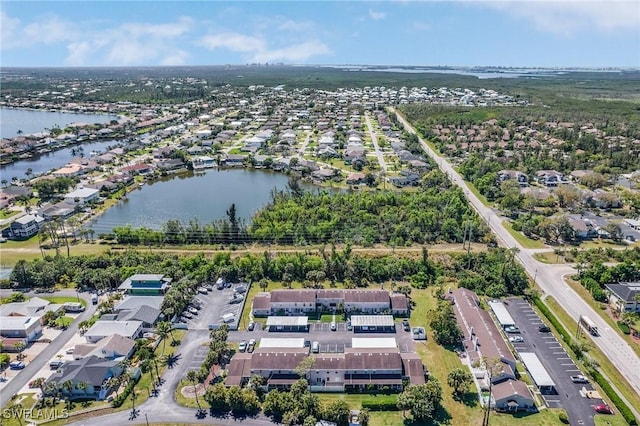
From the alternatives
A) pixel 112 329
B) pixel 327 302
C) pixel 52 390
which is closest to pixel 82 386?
pixel 52 390

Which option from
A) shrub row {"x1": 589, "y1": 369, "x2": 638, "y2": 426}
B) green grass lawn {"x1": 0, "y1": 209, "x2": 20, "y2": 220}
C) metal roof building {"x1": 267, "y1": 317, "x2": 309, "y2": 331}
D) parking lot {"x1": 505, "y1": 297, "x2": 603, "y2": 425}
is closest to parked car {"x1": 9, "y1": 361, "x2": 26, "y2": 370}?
metal roof building {"x1": 267, "y1": 317, "x2": 309, "y2": 331}

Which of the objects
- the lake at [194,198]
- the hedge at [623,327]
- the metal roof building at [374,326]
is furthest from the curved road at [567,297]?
the lake at [194,198]

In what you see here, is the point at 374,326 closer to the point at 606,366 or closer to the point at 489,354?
the point at 489,354

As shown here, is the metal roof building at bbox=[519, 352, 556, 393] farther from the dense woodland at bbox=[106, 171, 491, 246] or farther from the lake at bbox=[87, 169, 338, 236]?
the lake at bbox=[87, 169, 338, 236]

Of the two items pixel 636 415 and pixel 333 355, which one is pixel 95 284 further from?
pixel 636 415

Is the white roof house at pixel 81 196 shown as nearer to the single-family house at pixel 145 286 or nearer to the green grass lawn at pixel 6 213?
the green grass lawn at pixel 6 213

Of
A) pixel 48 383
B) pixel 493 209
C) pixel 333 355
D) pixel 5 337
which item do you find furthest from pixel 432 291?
pixel 5 337
